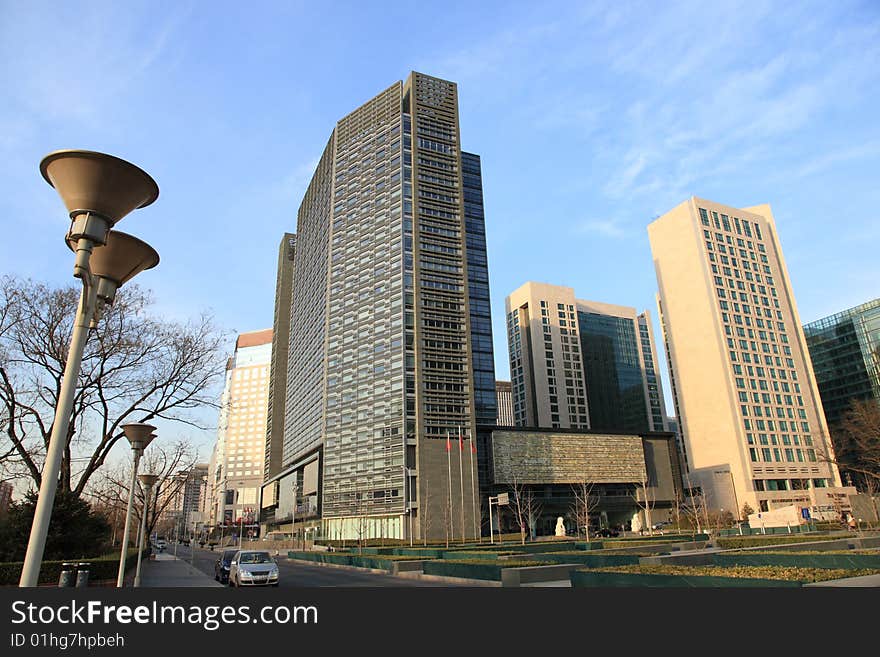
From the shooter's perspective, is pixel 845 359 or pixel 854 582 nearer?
pixel 854 582

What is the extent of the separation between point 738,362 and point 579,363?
48.6 m

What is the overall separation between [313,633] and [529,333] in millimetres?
142998

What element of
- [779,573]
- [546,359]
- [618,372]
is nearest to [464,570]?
[779,573]

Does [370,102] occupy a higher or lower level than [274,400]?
higher

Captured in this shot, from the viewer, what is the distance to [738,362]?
10200cm

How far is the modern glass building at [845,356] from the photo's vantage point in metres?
114

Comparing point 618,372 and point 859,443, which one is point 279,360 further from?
point 859,443

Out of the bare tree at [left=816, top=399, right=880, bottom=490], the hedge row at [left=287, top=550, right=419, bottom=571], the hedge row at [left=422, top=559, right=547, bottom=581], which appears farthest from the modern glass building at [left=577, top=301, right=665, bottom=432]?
the hedge row at [left=422, top=559, right=547, bottom=581]

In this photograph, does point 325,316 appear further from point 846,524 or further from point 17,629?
point 17,629

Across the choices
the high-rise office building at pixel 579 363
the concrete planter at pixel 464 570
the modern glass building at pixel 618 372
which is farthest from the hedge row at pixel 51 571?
the modern glass building at pixel 618 372

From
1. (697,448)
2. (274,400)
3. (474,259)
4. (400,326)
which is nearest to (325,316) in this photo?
(400,326)

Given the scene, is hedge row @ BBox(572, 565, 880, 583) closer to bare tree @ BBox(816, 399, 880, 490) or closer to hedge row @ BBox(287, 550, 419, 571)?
hedge row @ BBox(287, 550, 419, 571)

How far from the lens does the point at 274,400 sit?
150m

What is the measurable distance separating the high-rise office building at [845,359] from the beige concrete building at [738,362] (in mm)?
14968
